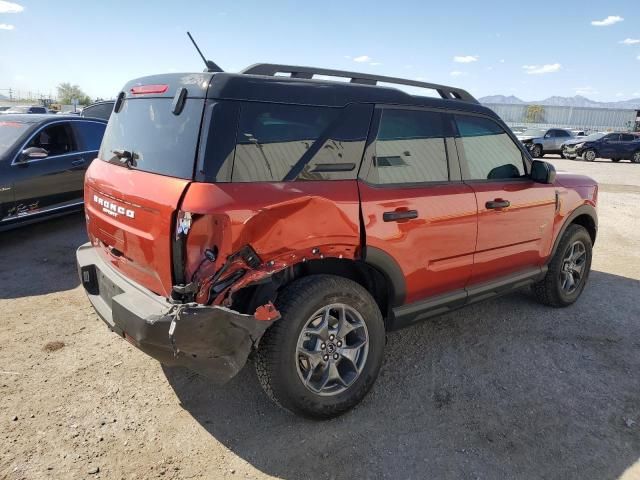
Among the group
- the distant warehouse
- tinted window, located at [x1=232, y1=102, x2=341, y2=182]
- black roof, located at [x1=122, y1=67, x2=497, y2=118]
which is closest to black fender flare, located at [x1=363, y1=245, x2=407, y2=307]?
tinted window, located at [x1=232, y1=102, x2=341, y2=182]

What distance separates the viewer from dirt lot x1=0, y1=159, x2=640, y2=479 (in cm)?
254

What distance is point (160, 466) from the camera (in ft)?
8.19

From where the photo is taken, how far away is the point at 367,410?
302 cm

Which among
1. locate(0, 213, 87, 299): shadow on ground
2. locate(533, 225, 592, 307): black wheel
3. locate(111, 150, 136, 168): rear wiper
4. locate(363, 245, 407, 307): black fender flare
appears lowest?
locate(0, 213, 87, 299): shadow on ground

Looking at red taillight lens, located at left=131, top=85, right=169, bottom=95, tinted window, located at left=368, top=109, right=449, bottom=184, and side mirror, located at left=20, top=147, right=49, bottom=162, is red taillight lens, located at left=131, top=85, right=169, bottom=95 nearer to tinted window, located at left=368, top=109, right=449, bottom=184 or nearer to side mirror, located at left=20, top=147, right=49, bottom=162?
tinted window, located at left=368, top=109, right=449, bottom=184

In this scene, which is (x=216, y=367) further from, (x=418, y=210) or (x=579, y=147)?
(x=579, y=147)

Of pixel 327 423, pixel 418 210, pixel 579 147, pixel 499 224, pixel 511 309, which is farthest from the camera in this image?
pixel 579 147

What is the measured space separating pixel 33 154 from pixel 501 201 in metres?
5.89

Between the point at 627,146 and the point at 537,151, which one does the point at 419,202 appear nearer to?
the point at 537,151

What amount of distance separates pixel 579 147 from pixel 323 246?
81.8 feet

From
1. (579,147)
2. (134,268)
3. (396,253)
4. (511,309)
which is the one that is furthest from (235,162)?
(579,147)

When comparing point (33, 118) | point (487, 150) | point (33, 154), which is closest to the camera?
point (487, 150)

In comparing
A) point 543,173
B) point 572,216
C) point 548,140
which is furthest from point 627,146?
point 543,173

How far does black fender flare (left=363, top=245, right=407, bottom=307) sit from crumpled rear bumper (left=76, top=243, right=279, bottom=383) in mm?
731
